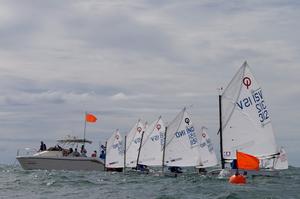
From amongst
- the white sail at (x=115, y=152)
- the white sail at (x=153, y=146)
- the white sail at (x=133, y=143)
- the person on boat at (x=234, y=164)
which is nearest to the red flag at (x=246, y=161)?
the person on boat at (x=234, y=164)

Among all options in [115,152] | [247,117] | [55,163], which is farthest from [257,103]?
[55,163]

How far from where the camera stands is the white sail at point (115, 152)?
75188mm

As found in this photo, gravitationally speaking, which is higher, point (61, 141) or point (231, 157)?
point (61, 141)

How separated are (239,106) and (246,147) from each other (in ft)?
9.88

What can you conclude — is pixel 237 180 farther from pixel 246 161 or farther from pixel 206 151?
pixel 206 151

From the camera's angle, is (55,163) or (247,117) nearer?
(247,117)

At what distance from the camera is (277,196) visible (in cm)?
3566

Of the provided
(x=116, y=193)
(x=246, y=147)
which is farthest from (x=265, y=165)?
(x=116, y=193)

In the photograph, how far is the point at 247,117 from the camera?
145 feet

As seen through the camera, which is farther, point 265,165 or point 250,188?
point 265,165

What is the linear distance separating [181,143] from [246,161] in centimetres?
1697

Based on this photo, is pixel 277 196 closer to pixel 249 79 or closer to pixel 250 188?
pixel 250 188

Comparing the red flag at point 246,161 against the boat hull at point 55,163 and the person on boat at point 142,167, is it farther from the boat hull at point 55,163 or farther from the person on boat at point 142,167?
the boat hull at point 55,163

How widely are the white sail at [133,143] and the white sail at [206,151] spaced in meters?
7.61
